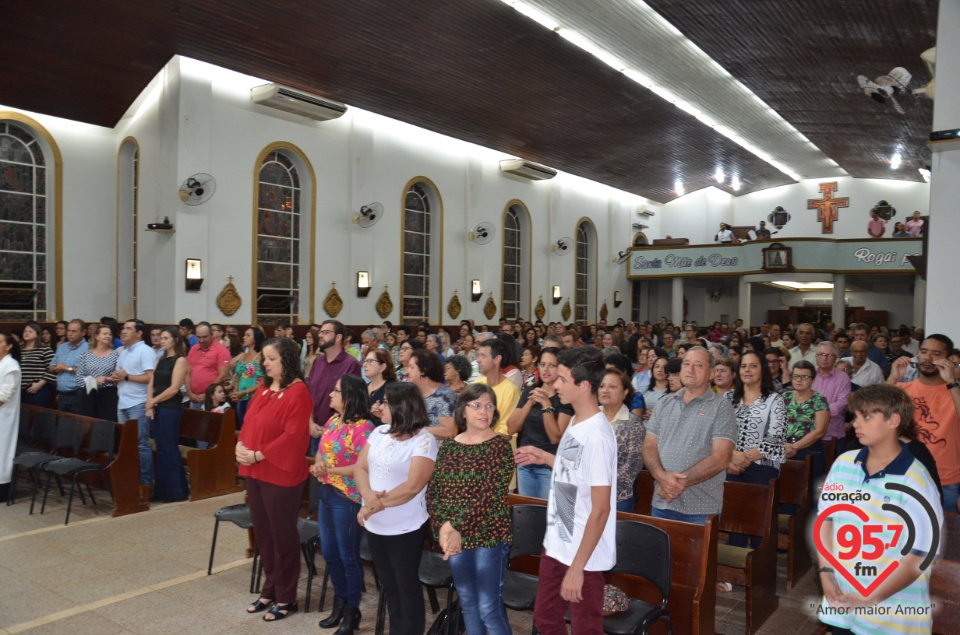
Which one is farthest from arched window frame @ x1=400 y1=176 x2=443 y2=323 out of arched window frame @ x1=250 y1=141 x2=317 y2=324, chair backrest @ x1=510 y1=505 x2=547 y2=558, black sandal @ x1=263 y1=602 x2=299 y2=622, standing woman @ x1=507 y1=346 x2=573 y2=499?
chair backrest @ x1=510 y1=505 x2=547 y2=558

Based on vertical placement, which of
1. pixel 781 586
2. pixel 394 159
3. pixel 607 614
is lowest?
pixel 781 586

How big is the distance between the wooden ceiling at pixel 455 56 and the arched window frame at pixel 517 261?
8.37 feet

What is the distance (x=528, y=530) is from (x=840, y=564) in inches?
61.9

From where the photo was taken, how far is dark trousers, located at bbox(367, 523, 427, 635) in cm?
338

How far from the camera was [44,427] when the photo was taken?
22.5ft

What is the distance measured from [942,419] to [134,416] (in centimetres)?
643

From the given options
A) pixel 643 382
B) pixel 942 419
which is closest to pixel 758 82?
pixel 643 382

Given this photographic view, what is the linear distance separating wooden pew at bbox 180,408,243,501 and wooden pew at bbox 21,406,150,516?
0.51 m

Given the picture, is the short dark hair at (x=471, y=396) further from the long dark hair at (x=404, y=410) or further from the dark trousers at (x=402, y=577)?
the dark trousers at (x=402, y=577)

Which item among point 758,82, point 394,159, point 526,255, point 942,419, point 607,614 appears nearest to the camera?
point 607,614

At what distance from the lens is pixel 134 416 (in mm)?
6746

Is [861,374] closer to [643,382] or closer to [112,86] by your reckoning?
[643,382]

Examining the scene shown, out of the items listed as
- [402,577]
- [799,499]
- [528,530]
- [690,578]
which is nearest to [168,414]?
[402,577]

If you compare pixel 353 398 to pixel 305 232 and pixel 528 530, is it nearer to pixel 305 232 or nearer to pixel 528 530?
pixel 528 530
